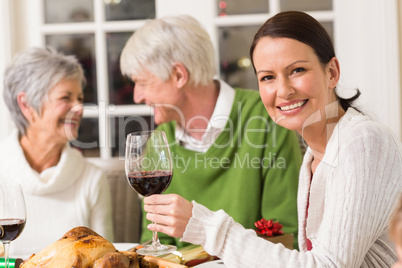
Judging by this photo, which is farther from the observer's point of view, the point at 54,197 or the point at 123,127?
the point at 123,127

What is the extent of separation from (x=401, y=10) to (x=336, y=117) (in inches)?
57.5

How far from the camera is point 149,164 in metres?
1.24

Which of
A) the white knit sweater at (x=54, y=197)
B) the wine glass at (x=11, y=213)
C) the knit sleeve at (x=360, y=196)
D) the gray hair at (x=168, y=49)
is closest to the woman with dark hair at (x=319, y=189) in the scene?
the knit sleeve at (x=360, y=196)

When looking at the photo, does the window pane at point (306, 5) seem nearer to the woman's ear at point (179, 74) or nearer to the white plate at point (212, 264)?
the woman's ear at point (179, 74)

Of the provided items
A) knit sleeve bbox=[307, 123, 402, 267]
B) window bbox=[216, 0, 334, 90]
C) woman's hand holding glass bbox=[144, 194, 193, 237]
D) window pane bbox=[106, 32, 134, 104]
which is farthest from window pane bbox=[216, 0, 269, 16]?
woman's hand holding glass bbox=[144, 194, 193, 237]

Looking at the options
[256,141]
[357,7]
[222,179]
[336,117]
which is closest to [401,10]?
[357,7]

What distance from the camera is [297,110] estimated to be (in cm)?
140

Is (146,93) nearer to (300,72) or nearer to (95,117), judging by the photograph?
(95,117)

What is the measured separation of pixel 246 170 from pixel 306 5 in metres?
1.12

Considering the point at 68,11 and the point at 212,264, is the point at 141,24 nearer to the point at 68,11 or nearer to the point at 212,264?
the point at 68,11

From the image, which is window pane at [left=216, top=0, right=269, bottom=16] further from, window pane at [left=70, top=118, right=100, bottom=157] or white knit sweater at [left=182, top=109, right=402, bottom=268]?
white knit sweater at [left=182, top=109, right=402, bottom=268]

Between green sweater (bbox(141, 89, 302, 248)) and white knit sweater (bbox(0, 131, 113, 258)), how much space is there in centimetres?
24

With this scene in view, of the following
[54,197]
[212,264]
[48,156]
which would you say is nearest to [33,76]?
[48,156]

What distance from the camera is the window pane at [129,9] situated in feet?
9.32
